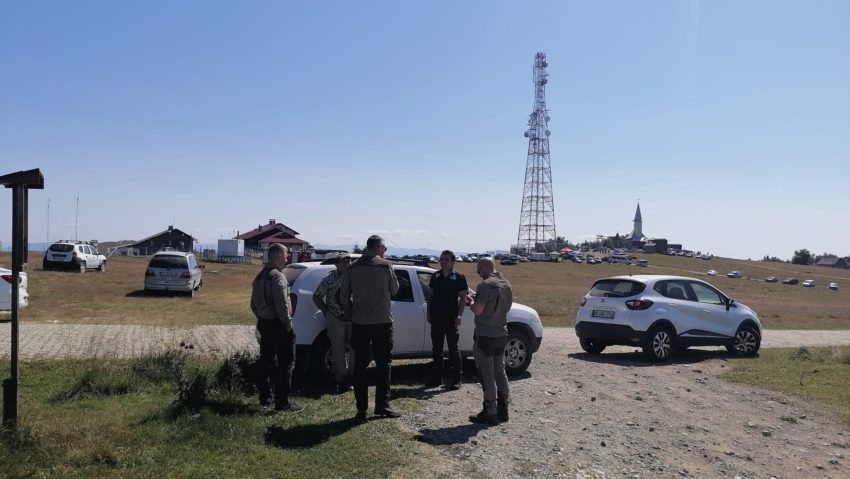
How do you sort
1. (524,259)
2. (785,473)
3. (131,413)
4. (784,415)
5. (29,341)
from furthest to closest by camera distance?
(524,259)
(29,341)
(784,415)
(131,413)
(785,473)

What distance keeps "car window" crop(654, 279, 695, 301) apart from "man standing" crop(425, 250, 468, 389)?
19.5 feet

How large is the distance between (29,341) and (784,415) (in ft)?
40.4

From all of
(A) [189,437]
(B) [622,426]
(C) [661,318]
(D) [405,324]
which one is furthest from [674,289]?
(A) [189,437]

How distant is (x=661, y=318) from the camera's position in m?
12.5

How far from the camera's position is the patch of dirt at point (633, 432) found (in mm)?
5715

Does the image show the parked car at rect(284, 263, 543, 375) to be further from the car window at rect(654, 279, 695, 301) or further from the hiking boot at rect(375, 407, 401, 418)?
the car window at rect(654, 279, 695, 301)

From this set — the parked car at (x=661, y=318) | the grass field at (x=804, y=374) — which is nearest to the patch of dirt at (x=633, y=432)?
the grass field at (x=804, y=374)

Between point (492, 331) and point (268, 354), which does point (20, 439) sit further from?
point (492, 331)

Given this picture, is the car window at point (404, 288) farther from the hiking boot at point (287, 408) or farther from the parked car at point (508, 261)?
the parked car at point (508, 261)

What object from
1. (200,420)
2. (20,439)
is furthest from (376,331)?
(20,439)

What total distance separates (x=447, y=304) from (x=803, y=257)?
161 metres

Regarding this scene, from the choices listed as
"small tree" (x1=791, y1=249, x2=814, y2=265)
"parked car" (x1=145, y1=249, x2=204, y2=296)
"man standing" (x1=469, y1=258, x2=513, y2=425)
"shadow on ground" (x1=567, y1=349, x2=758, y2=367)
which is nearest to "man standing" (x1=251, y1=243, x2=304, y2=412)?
"man standing" (x1=469, y1=258, x2=513, y2=425)

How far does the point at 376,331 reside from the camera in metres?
6.69

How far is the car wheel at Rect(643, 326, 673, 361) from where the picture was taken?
12.3 metres
